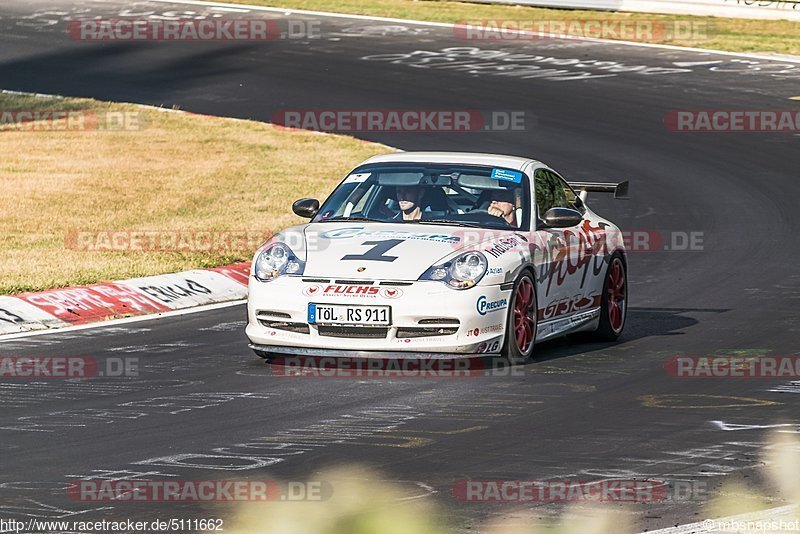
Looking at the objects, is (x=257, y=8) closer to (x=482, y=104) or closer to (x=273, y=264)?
(x=482, y=104)

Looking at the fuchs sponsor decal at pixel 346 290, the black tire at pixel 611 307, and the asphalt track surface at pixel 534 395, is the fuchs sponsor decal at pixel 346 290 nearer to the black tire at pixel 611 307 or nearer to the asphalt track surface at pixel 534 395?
the asphalt track surface at pixel 534 395

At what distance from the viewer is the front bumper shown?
10625 mm

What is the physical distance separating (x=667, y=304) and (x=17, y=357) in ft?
18.4

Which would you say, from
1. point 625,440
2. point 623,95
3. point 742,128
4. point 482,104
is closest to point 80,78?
point 482,104

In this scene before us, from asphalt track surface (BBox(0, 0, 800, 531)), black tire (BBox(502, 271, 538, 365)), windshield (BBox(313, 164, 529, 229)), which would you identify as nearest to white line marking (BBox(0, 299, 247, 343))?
asphalt track surface (BBox(0, 0, 800, 531))

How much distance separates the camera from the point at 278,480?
7668 millimetres

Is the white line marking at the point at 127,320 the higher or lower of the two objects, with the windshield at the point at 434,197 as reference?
lower

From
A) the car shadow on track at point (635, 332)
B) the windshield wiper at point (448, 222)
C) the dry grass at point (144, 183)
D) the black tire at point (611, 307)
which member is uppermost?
the windshield wiper at point (448, 222)

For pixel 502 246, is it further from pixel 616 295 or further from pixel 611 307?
pixel 616 295

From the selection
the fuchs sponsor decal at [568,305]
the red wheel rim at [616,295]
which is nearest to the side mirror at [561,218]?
the fuchs sponsor decal at [568,305]

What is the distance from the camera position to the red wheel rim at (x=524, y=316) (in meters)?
11.1

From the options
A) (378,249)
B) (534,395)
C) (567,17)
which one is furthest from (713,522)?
(567,17)

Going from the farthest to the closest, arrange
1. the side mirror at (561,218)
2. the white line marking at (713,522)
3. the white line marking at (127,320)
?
1. the white line marking at (127,320)
2. the side mirror at (561,218)
3. the white line marking at (713,522)

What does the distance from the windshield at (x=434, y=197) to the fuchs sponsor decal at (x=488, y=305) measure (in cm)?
91
